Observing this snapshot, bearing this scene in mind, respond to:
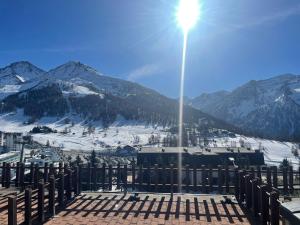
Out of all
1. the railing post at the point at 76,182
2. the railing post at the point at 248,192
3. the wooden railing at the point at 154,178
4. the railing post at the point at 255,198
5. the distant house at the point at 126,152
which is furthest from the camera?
the distant house at the point at 126,152

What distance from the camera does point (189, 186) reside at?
47.8 feet

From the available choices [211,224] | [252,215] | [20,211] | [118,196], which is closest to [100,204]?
[118,196]

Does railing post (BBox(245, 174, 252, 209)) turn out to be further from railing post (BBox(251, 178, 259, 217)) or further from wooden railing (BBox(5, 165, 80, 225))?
wooden railing (BBox(5, 165, 80, 225))

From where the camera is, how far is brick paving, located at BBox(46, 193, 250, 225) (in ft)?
33.6

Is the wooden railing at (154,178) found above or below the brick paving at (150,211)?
above

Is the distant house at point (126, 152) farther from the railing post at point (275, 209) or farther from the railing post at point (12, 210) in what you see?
the railing post at point (275, 209)

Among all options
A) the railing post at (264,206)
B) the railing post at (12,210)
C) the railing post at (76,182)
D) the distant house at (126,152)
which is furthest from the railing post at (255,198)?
the distant house at (126,152)

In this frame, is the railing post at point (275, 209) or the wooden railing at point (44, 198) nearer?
the railing post at point (275, 209)

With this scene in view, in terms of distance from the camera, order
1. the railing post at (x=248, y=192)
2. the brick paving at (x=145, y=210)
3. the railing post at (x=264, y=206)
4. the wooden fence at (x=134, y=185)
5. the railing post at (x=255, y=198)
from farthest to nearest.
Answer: the railing post at (x=248, y=192) < the railing post at (x=255, y=198) < the brick paving at (x=145, y=210) < the wooden fence at (x=134, y=185) < the railing post at (x=264, y=206)

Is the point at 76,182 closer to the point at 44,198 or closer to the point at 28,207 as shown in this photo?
the point at 44,198

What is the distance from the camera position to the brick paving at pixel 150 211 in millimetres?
10242

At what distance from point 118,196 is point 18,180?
490 cm

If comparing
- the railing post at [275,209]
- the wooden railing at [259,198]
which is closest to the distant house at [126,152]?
the wooden railing at [259,198]

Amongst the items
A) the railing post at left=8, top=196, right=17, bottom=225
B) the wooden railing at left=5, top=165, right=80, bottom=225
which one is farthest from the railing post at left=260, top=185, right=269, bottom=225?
the railing post at left=8, top=196, right=17, bottom=225
